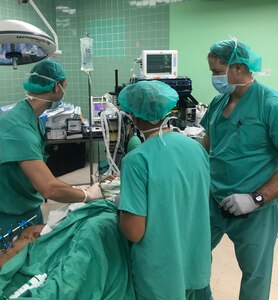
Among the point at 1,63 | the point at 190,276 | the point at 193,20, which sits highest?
the point at 193,20

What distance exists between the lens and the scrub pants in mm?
1488

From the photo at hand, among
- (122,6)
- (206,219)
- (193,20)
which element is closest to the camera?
(206,219)

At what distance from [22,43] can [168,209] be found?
36.8 inches

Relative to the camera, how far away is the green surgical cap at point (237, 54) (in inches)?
58.4

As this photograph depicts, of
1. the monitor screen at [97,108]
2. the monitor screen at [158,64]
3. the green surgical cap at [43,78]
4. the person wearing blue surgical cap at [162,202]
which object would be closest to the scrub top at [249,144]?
the person wearing blue surgical cap at [162,202]

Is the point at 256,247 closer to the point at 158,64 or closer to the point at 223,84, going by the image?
the point at 223,84

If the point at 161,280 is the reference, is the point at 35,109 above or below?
above

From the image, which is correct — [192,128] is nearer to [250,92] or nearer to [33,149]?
[250,92]

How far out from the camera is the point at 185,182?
1.11 meters

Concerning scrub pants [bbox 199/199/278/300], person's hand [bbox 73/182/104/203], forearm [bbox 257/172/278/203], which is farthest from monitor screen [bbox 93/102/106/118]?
forearm [bbox 257/172/278/203]

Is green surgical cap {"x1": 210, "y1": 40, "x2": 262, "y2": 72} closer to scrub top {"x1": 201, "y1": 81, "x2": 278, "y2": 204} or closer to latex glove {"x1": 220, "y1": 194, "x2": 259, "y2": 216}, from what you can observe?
scrub top {"x1": 201, "y1": 81, "x2": 278, "y2": 204}

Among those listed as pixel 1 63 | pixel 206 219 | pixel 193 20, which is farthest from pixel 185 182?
pixel 193 20

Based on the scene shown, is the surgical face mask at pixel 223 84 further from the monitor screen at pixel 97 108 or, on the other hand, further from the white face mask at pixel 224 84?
the monitor screen at pixel 97 108

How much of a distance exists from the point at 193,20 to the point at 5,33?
2.90 metres
